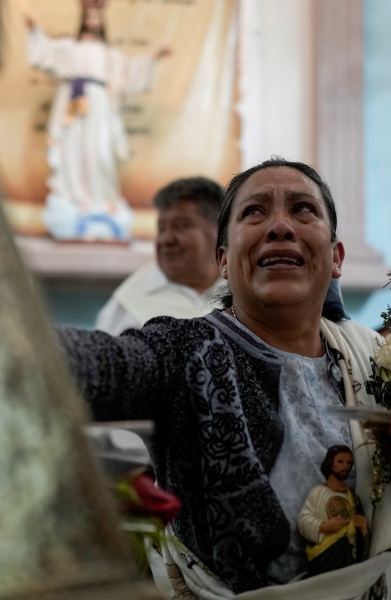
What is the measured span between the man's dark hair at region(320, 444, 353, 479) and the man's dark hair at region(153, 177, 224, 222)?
194 cm

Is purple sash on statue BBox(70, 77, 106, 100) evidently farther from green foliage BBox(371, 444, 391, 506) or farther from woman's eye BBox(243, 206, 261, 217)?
green foliage BBox(371, 444, 391, 506)

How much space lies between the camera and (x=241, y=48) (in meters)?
5.82

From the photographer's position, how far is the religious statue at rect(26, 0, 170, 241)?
5480 millimetres

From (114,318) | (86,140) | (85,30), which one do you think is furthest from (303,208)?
(85,30)

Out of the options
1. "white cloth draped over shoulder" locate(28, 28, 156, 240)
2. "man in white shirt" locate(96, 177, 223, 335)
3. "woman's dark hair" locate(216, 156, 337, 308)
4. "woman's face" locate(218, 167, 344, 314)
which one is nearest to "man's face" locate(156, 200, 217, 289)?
"man in white shirt" locate(96, 177, 223, 335)

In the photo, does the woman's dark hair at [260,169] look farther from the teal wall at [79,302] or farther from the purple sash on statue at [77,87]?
the purple sash on statue at [77,87]

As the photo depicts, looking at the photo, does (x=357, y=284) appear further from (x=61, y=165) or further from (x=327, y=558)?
(x=327, y=558)

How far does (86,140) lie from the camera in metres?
5.55

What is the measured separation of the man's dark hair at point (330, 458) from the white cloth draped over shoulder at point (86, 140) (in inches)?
156

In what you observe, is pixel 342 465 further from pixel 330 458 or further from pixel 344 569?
pixel 344 569

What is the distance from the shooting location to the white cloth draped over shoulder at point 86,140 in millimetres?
5480

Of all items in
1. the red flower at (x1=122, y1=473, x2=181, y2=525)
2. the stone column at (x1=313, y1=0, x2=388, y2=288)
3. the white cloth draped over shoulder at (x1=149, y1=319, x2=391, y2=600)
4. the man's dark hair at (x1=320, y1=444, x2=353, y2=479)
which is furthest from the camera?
the stone column at (x1=313, y1=0, x2=388, y2=288)

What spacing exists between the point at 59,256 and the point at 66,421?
4.54m

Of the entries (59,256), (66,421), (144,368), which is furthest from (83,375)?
(59,256)
